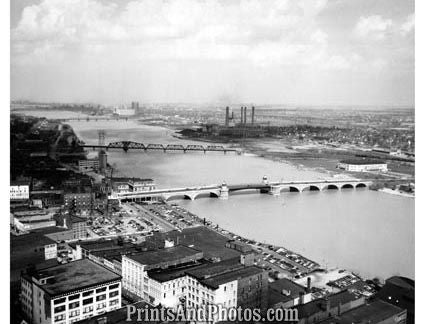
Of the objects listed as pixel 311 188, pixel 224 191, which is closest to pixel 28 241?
pixel 224 191

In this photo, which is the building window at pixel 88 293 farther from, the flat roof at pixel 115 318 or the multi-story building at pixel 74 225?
the multi-story building at pixel 74 225

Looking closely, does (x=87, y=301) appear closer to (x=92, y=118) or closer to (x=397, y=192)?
(x=92, y=118)

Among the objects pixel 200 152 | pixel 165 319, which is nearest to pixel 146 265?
pixel 165 319

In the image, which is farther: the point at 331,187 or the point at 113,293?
the point at 331,187

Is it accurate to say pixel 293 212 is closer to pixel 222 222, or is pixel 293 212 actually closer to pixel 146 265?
pixel 222 222

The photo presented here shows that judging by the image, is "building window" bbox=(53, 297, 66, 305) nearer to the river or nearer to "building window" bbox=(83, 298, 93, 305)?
"building window" bbox=(83, 298, 93, 305)

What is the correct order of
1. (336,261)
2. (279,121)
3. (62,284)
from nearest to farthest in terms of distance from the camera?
(62,284) → (336,261) → (279,121)

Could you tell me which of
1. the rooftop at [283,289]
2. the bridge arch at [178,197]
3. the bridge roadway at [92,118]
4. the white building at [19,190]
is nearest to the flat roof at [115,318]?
the rooftop at [283,289]
